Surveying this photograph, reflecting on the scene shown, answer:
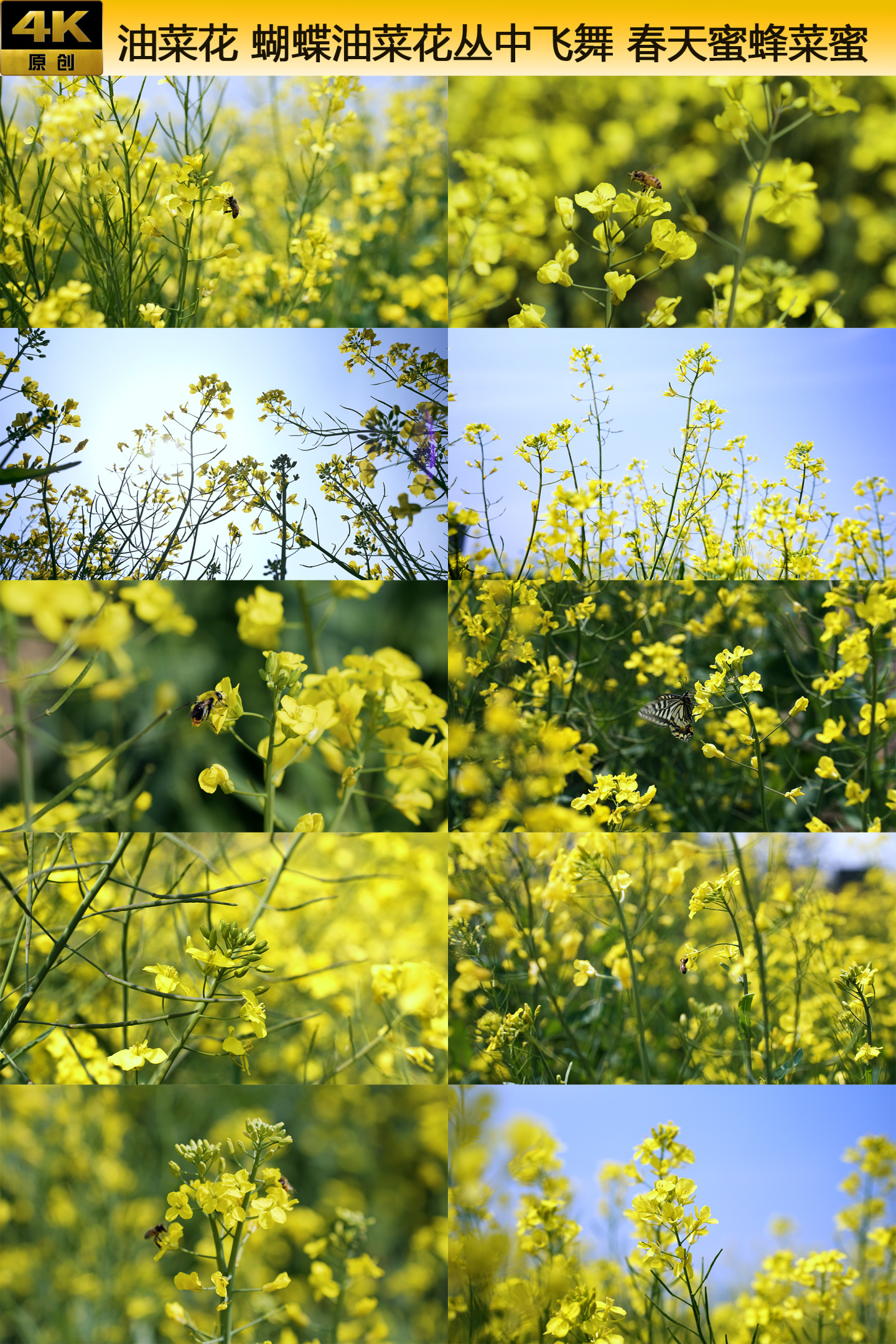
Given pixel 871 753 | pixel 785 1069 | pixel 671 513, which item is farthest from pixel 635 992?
pixel 671 513

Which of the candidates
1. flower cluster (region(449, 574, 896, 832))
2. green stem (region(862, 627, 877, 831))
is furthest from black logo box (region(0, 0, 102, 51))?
green stem (region(862, 627, 877, 831))

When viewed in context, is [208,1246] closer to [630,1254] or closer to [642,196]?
[630,1254]

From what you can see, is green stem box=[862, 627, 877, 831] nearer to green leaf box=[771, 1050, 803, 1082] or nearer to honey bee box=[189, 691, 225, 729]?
green leaf box=[771, 1050, 803, 1082]

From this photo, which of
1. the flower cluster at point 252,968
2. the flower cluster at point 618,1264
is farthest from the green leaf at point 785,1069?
the flower cluster at point 252,968

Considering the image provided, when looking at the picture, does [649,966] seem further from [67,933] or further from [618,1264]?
[67,933]

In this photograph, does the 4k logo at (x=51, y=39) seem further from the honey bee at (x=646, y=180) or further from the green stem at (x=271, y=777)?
the green stem at (x=271, y=777)
